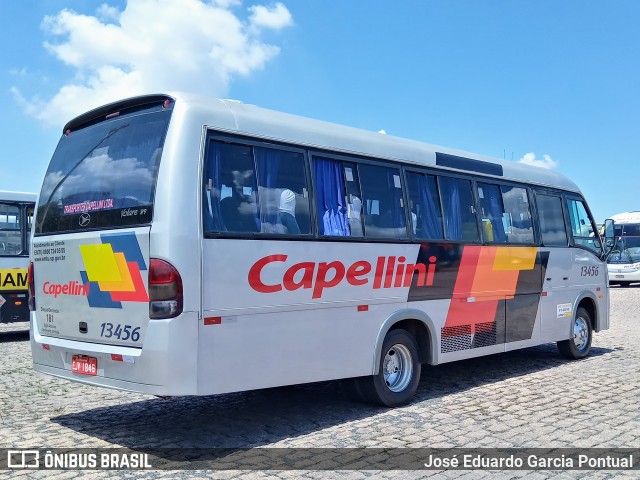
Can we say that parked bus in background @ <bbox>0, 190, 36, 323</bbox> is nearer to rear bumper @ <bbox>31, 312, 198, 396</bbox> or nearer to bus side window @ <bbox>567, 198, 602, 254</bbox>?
rear bumper @ <bbox>31, 312, 198, 396</bbox>

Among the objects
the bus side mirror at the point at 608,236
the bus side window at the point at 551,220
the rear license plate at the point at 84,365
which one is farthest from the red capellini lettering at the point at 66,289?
the bus side mirror at the point at 608,236

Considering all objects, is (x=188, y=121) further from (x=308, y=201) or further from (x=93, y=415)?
(x=93, y=415)

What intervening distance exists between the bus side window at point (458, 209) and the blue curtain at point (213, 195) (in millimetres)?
3568

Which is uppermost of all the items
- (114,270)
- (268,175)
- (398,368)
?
(268,175)

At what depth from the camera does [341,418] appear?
7.07m

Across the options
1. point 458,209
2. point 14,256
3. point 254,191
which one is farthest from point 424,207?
point 14,256

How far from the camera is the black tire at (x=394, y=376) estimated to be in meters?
7.39

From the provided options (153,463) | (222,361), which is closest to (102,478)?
(153,463)

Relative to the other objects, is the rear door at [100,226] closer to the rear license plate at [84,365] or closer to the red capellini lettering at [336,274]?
the rear license plate at [84,365]

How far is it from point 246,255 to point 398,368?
279 centimetres

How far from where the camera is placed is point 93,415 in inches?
285

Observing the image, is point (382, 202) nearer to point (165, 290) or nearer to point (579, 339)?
point (165, 290)

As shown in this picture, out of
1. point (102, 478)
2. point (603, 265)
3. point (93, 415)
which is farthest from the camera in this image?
point (603, 265)

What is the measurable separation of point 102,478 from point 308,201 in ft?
10.4
